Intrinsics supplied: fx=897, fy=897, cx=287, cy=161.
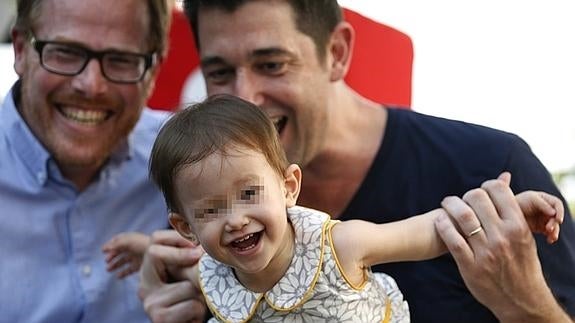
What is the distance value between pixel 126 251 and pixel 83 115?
0.49 metres

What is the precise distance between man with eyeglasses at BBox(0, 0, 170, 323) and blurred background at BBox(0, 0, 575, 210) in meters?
3.82

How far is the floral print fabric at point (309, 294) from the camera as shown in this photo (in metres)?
1.64

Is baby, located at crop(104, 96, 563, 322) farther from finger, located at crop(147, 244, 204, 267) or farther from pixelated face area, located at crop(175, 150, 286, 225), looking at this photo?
finger, located at crop(147, 244, 204, 267)

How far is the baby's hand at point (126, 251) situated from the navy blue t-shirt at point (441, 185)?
1.70 feet

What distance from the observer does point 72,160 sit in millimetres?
2553

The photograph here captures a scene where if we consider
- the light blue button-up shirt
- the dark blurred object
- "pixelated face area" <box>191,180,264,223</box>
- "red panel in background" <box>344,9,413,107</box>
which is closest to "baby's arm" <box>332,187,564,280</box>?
"pixelated face area" <box>191,180,264,223</box>

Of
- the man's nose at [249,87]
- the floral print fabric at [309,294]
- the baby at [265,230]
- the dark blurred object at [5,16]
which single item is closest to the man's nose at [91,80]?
the man's nose at [249,87]

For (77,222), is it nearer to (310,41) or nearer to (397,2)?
(310,41)

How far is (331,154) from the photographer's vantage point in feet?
8.16

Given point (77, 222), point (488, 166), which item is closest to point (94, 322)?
point (77, 222)

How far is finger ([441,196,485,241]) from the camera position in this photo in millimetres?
1748

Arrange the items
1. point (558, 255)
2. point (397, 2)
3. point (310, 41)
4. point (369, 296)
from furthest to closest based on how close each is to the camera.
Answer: point (397, 2), point (310, 41), point (558, 255), point (369, 296)

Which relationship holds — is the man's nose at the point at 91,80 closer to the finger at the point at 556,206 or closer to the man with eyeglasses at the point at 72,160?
the man with eyeglasses at the point at 72,160

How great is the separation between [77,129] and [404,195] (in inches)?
37.6
